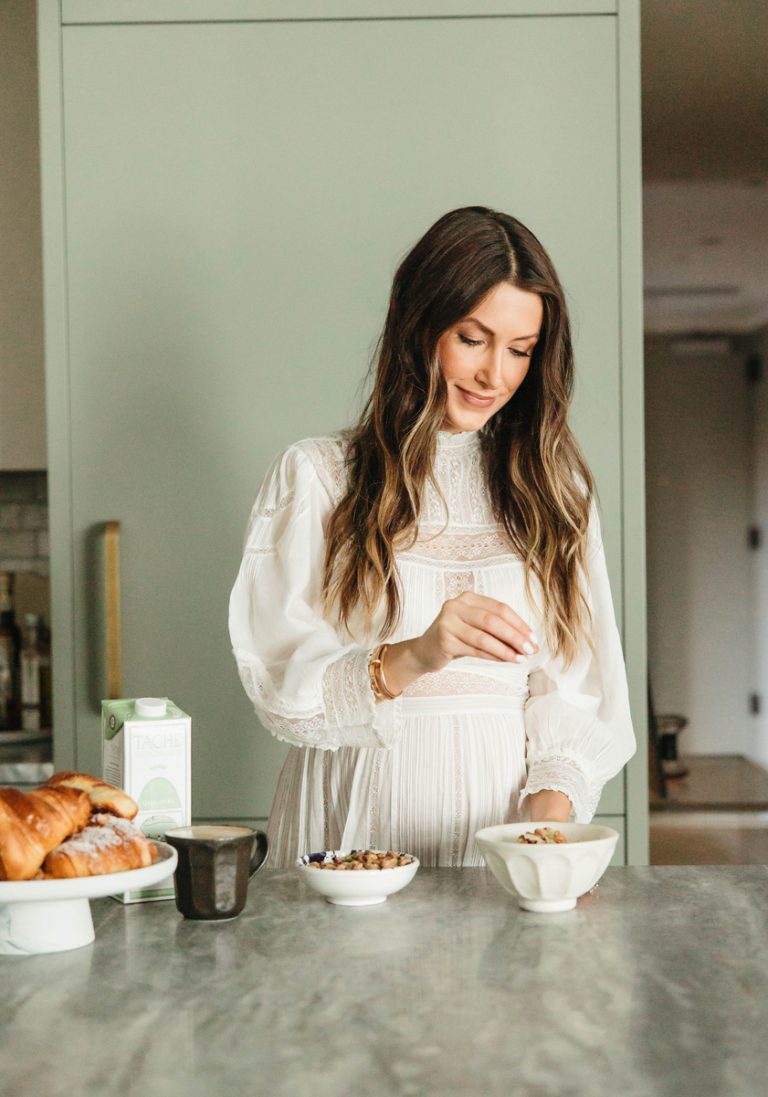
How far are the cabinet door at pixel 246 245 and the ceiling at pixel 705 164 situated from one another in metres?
1.28

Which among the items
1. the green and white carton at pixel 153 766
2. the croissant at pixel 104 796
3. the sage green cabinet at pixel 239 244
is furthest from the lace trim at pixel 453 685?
the sage green cabinet at pixel 239 244

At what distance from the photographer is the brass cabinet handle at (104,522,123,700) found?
7.20 ft

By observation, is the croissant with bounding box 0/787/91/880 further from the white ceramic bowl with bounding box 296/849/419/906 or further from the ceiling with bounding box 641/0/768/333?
the ceiling with bounding box 641/0/768/333

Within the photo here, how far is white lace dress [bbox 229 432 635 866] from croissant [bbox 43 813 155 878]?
42 centimetres

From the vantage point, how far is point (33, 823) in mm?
1030

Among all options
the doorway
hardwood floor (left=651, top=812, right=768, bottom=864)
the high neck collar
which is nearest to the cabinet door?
the high neck collar

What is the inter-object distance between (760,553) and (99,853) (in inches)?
292

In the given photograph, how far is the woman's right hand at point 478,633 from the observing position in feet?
3.95

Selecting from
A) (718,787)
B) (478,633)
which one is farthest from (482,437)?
(718,787)


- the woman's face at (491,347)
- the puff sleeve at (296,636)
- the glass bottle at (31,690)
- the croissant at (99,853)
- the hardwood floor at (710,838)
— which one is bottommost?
the hardwood floor at (710,838)

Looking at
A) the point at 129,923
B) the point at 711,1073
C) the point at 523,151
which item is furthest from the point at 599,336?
the point at 711,1073

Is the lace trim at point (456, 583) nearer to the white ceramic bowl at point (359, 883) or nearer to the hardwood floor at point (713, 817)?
the white ceramic bowl at point (359, 883)

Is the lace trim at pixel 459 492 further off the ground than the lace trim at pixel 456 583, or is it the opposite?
the lace trim at pixel 459 492

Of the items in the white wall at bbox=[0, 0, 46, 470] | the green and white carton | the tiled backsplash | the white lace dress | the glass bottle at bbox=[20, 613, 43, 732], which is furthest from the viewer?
the tiled backsplash
